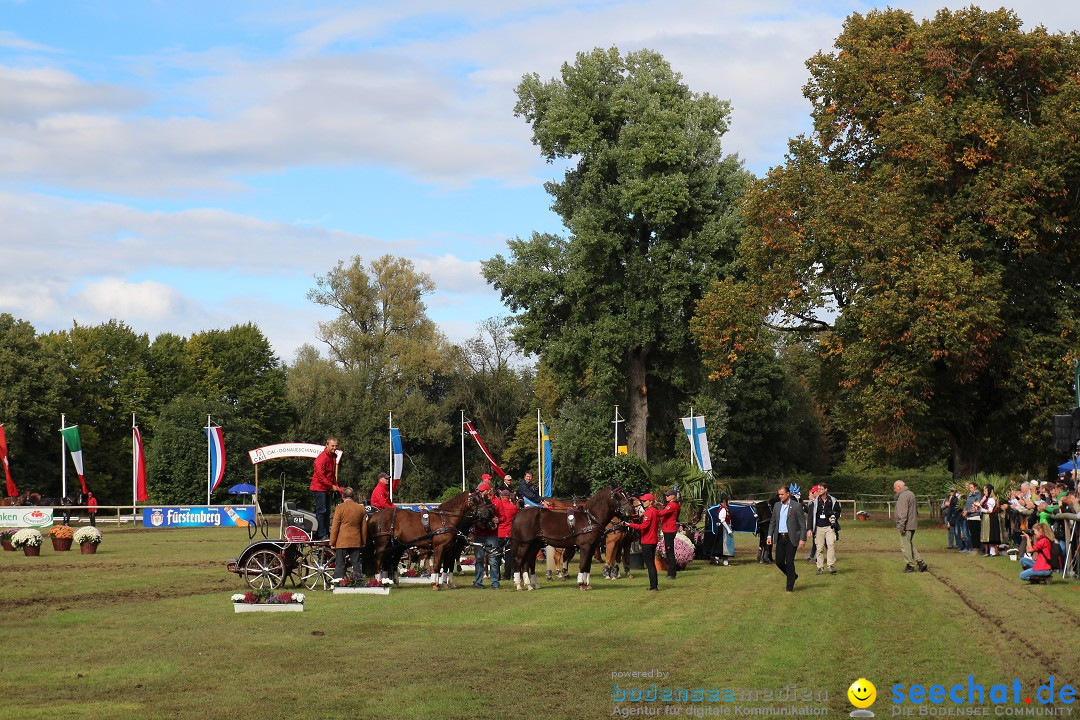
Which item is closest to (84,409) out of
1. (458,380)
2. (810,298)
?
(458,380)

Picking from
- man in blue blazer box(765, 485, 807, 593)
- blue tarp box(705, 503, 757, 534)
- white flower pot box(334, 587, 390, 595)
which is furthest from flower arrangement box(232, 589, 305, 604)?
blue tarp box(705, 503, 757, 534)

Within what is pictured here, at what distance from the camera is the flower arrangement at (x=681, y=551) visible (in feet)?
83.5

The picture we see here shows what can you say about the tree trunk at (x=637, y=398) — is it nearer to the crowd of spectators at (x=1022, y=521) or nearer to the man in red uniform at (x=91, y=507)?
the crowd of spectators at (x=1022, y=521)

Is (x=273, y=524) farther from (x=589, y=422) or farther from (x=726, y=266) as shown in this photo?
(x=726, y=266)

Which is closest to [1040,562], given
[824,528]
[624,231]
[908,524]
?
[908,524]

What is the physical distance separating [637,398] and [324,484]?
31.4 metres

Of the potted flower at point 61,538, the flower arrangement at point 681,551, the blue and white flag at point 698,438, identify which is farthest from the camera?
the blue and white flag at point 698,438

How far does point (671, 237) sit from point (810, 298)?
389 inches

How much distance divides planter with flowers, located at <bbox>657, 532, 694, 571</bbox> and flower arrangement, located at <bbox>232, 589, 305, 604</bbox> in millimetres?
9933

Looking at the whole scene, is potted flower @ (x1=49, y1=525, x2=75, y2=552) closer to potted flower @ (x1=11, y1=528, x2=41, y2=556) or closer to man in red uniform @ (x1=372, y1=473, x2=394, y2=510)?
potted flower @ (x1=11, y1=528, x2=41, y2=556)

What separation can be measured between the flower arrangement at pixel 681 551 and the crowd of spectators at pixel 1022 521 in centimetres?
666

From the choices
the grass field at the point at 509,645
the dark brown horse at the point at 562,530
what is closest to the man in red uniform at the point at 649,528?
the dark brown horse at the point at 562,530

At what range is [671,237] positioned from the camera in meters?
49.7

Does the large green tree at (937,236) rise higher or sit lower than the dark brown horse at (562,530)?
higher
